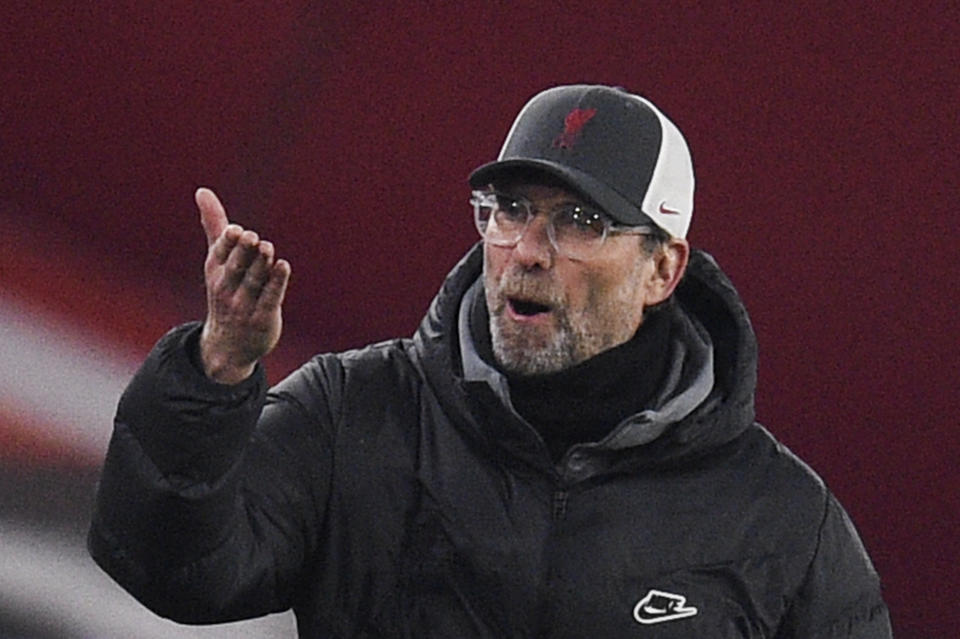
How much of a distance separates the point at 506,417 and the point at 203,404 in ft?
0.73

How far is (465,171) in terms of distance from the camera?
2.10 m

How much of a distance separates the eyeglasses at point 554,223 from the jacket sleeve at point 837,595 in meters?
0.25

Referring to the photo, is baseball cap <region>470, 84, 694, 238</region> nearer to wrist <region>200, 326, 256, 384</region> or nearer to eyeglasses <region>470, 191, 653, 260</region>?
eyeglasses <region>470, 191, 653, 260</region>

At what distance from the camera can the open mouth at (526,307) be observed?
117 centimetres

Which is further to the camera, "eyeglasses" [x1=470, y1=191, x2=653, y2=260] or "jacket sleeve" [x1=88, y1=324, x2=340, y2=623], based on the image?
"eyeglasses" [x1=470, y1=191, x2=653, y2=260]

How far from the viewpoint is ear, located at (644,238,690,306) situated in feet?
4.09

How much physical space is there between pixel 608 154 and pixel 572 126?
0.10ft

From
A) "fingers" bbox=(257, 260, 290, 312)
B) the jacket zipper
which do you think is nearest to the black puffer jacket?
the jacket zipper

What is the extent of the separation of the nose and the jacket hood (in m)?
0.06

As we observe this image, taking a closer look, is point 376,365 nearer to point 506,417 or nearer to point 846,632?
point 506,417

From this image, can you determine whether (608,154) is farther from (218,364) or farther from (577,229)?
(218,364)

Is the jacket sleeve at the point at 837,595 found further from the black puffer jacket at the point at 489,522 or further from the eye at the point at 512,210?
the eye at the point at 512,210

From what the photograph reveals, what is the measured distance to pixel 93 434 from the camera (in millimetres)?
2066

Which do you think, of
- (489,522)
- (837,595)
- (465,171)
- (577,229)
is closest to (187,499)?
(489,522)
